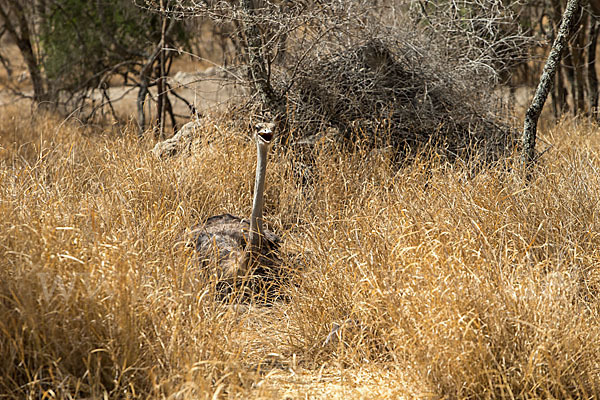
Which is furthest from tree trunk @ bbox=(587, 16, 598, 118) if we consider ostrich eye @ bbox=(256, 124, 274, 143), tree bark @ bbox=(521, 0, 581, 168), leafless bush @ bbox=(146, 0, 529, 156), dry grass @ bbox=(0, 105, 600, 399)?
ostrich eye @ bbox=(256, 124, 274, 143)

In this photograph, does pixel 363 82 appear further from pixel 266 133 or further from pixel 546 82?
pixel 266 133

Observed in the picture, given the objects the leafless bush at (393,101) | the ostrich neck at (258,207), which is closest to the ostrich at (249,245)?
the ostrich neck at (258,207)

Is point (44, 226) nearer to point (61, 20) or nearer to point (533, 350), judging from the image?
point (533, 350)

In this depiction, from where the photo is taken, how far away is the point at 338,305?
142 inches

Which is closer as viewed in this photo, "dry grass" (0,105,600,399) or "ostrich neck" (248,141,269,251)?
"dry grass" (0,105,600,399)

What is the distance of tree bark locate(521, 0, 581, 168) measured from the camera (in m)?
4.88

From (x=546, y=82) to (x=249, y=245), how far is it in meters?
Answer: 2.52

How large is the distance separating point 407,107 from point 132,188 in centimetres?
255

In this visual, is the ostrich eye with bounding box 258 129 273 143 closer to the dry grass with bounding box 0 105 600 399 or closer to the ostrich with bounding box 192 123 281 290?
the ostrich with bounding box 192 123 281 290

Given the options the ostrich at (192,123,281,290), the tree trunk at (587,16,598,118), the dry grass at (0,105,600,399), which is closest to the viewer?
the dry grass at (0,105,600,399)

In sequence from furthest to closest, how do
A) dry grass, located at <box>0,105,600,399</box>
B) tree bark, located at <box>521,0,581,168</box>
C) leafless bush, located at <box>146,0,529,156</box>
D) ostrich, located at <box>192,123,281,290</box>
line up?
leafless bush, located at <box>146,0,529,156</box> → tree bark, located at <box>521,0,581,168</box> → ostrich, located at <box>192,123,281,290</box> → dry grass, located at <box>0,105,600,399</box>

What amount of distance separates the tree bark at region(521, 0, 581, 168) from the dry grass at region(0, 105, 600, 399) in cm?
53

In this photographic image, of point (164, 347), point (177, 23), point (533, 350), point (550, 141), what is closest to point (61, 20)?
point (177, 23)

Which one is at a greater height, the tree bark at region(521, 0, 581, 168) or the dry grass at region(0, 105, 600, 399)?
the tree bark at region(521, 0, 581, 168)
